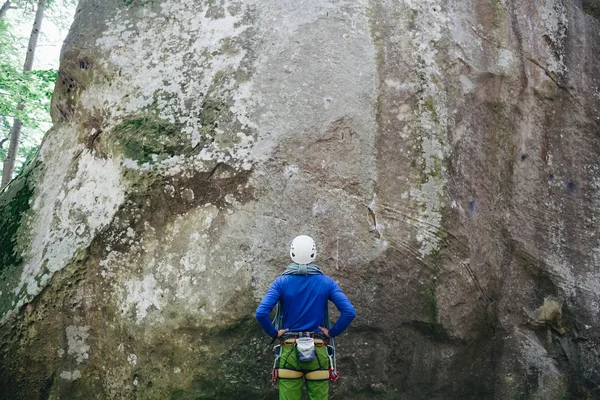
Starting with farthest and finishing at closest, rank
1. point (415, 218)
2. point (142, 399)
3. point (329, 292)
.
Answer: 1. point (415, 218)
2. point (142, 399)
3. point (329, 292)

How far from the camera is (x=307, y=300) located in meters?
3.82

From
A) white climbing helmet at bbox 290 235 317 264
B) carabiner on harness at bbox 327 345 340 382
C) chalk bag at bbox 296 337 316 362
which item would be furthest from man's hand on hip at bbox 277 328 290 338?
white climbing helmet at bbox 290 235 317 264

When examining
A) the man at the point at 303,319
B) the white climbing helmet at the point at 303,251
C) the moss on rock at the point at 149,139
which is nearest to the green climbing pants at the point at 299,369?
the man at the point at 303,319

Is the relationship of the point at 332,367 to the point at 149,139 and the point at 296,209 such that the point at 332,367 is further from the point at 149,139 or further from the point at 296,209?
the point at 149,139

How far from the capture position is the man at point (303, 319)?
12.3 feet

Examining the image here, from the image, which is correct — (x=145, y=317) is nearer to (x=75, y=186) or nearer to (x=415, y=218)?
(x=75, y=186)

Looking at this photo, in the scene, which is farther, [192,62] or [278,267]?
[192,62]

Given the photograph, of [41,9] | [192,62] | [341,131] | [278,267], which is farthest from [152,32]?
[41,9]

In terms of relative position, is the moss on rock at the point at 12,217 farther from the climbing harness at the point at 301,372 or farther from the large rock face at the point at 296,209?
the climbing harness at the point at 301,372

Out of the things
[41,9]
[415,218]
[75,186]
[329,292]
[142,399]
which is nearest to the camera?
[329,292]

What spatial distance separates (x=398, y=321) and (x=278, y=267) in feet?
3.74

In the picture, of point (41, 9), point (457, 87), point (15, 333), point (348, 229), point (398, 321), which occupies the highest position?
point (457, 87)

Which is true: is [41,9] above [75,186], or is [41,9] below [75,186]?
below

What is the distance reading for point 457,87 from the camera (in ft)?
16.7
